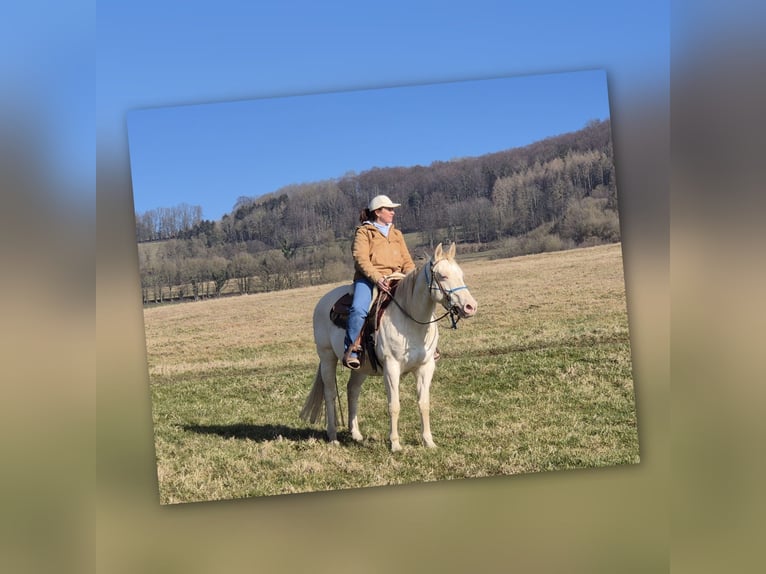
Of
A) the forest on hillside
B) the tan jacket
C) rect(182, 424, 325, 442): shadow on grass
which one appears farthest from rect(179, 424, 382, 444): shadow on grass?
the tan jacket

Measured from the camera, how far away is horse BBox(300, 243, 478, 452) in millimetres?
6320

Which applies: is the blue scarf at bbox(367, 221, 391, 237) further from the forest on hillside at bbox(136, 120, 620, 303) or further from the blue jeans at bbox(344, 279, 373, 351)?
the blue jeans at bbox(344, 279, 373, 351)

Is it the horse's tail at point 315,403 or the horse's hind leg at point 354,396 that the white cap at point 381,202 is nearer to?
the horse's hind leg at point 354,396

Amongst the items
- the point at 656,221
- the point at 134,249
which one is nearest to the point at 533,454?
the point at 656,221

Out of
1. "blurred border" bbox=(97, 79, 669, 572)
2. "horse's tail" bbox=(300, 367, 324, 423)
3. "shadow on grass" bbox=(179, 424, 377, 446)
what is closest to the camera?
"blurred border" bbox=(97, 79, 669, 572)

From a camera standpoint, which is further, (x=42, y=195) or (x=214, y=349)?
(x=214, y=349)

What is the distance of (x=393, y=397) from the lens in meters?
6.80

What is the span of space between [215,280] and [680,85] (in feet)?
15.0

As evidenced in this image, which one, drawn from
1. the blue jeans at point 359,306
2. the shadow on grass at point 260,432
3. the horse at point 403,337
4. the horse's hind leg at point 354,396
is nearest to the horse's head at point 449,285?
the horse at point 403,337

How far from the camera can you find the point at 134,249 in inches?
244

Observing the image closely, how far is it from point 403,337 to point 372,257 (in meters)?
0.75

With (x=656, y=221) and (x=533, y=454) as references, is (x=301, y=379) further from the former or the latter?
(x=656, y=221)

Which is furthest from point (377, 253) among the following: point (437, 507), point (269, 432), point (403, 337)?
point (437, 507)

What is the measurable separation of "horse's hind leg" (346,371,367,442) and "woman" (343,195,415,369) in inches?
20.6
